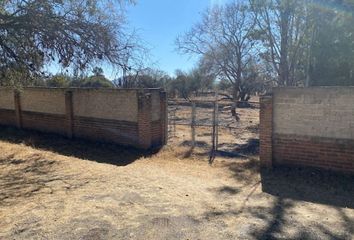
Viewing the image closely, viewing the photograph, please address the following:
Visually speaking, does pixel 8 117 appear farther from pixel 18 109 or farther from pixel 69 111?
pixel 69 111

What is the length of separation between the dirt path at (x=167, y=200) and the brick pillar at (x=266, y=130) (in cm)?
48

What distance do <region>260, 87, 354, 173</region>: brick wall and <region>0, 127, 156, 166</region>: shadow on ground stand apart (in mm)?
4015

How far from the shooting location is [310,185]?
784cm

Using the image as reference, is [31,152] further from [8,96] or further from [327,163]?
[327,163]

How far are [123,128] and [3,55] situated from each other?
4283 millimetres

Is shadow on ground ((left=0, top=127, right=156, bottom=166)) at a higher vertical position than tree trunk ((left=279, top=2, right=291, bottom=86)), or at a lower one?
lower

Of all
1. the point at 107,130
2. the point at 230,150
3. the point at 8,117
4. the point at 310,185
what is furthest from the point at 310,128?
the point at 8,117

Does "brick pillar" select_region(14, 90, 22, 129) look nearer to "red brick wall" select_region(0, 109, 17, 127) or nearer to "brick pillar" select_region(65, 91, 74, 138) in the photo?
"red brick wall" select_region(0, 109, 17, 127)

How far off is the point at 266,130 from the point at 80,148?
6.49 metres

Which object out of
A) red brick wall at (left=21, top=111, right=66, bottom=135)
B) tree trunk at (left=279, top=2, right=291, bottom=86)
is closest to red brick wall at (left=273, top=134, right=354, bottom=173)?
red brick wall at (left=21, top=111, right=66, bottom=135)

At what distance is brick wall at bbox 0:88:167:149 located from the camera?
465 inches

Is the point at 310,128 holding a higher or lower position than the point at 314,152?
higher

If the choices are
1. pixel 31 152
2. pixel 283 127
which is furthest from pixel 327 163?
pixel 31 152

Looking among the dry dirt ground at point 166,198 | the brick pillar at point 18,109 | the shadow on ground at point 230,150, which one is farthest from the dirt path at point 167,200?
the brick pillar at point 18,109
